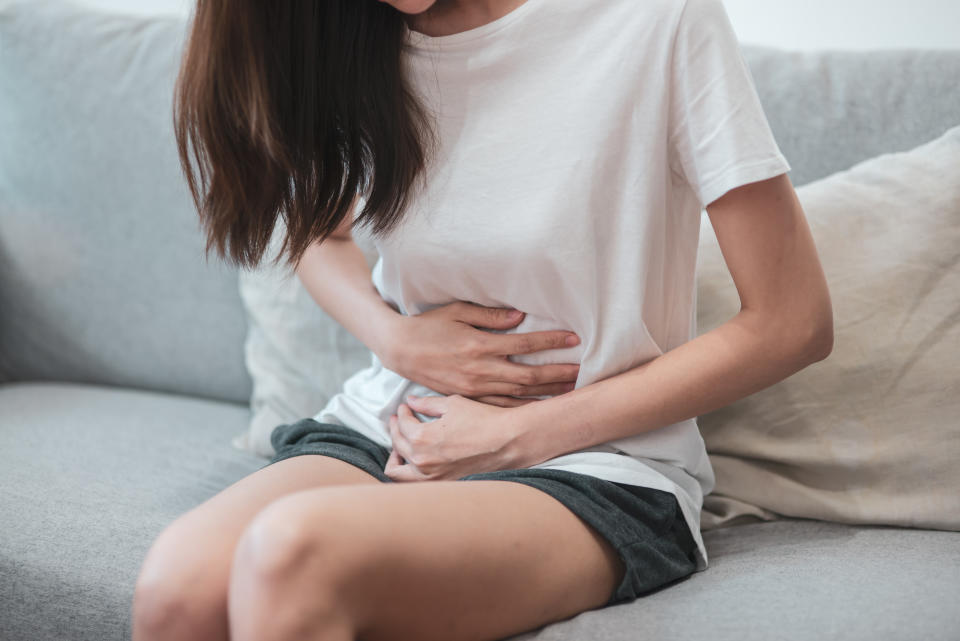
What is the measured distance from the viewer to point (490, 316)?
95 cm

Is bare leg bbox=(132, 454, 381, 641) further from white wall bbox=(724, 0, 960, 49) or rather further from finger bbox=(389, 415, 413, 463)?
white wall bbox=(724, 0, 960, 49)

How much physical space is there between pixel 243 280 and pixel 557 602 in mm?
885

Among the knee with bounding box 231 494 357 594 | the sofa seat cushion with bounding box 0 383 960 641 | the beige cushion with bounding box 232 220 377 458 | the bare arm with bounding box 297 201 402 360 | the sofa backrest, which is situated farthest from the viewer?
the sofa backrest

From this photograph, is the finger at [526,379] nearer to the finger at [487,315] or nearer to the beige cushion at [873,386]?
the finger at [487,315]

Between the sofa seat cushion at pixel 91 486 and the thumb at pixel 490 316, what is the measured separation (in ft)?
1.54

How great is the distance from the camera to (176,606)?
696mm

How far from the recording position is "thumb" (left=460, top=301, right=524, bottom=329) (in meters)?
0.93

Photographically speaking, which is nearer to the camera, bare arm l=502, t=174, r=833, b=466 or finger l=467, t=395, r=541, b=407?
bare arm l=502, t=174, r=833, b=466

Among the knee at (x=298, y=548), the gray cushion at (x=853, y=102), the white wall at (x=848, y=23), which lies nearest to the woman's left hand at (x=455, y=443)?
the knee at (x=298, y=548)

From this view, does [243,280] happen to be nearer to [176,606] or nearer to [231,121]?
[231,121]

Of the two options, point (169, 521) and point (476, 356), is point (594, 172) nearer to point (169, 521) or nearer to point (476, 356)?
point (476, 356)

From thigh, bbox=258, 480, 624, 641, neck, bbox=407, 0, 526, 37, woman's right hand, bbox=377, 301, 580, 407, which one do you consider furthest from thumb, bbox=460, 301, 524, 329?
neck, bbox=407, 0, 526, 37

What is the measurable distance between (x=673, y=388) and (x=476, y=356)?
23cm

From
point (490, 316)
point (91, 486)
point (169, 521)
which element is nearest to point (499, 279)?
point (490, 316)
